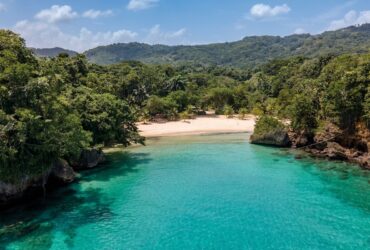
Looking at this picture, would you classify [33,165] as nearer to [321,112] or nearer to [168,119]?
[321,112]

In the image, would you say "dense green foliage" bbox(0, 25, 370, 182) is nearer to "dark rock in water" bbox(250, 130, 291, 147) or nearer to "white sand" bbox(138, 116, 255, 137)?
"dark rock in water" bbox(250, 130, 291, 147)

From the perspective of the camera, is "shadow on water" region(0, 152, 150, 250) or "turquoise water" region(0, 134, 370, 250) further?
"shadow on water" region(0, 152, 150, 250)

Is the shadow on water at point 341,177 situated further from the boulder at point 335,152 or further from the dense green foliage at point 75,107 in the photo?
the dense green foliage at point 75,107

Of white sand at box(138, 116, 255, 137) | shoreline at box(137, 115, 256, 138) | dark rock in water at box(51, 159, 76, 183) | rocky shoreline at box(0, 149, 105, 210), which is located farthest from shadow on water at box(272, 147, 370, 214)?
white sand at box(138, 116, 255, 137)

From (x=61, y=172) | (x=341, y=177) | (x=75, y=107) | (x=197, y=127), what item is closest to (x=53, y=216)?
(x=61, y=172)

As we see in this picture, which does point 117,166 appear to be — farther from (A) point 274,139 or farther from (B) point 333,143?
(B) point 333,143

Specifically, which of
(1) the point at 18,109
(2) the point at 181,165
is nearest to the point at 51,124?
(1) the point at 18,109
